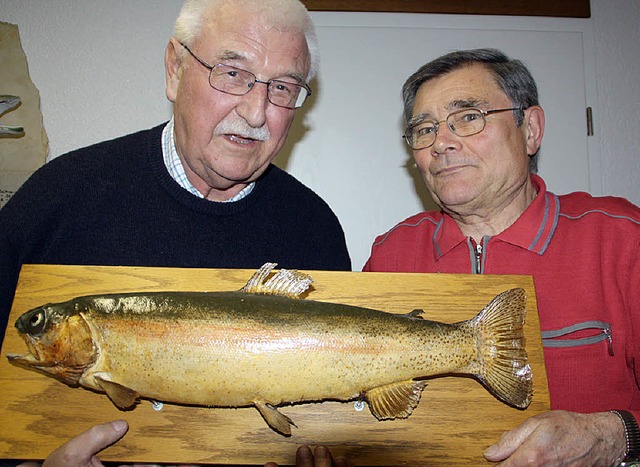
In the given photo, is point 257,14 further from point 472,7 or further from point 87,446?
point 472,7

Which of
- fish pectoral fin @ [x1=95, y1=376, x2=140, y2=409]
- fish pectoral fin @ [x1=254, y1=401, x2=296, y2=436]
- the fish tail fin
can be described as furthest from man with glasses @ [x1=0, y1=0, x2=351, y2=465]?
the fish tail fin

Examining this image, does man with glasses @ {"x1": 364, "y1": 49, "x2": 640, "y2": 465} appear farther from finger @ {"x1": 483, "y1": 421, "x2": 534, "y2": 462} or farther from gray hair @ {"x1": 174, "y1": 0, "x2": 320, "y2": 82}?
gray hair @ {"x1": 174, "y1": 0, "x2": 320, "y2": 82}

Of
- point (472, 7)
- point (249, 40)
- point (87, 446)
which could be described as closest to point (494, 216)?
point (249, 40)

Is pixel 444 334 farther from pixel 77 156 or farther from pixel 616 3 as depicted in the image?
pixel 616 3

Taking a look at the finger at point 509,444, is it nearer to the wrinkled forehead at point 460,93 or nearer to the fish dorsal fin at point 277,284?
the fish dorsal fin at point 277,284

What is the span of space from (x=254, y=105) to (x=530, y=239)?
39.4 inches

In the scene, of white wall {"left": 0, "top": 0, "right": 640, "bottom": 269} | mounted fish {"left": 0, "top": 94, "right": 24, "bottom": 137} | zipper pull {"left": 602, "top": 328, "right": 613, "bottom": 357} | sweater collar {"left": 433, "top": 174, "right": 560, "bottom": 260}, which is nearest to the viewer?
zipper pull {"left": 602, "top": 328, "right": 613, "bottom": 357}

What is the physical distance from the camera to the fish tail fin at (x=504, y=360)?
1471mm

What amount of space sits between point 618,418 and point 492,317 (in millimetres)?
468

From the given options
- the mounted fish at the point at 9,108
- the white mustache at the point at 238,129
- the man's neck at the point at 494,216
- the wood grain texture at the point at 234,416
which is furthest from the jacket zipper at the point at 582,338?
the mounted fish at the point at 9,108

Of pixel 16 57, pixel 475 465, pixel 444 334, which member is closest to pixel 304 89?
pixel 444 334

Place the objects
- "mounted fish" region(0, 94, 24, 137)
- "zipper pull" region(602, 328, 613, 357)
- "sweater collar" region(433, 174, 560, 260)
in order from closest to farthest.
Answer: "zipper pull" region(602, 328, 613, 357), "sweater collar" region(433, 174, 560, 260), "mounted fish" region(0, 94, 24, 137)

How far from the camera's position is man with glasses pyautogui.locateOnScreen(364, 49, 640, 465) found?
1662 millimetres

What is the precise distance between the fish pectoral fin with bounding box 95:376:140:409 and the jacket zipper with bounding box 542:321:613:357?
3.92 ft
